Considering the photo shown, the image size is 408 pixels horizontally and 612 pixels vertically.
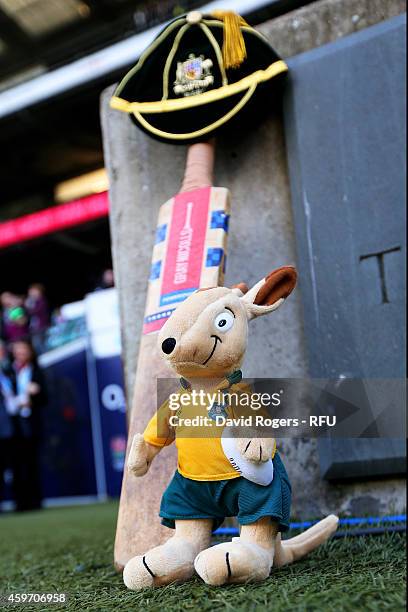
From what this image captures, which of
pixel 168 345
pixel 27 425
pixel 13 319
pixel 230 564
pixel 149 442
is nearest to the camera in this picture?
pixel 230 564

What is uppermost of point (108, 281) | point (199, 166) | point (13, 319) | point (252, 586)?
point (108, 281)

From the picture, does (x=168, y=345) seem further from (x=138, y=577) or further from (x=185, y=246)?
(x=185, y=246)

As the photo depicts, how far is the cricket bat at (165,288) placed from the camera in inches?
63.2

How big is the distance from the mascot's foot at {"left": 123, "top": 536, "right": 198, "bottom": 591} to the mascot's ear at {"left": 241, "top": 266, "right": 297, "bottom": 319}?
415mm

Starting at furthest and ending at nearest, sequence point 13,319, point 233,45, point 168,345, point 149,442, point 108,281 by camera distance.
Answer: point 108,281 < point 13,319 < point 233,45 < point 149,442 < point 168,345

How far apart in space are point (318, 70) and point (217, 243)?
1.80 ft

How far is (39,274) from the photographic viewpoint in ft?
24.4

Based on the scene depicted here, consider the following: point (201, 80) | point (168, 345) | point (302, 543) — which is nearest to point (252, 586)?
point (302, 543)

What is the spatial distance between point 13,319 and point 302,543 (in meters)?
4.57

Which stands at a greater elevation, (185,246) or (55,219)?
(55,219)

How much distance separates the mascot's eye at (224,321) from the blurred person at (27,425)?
3506 millimetres

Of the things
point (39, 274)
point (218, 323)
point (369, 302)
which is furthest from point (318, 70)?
point (39, 274)

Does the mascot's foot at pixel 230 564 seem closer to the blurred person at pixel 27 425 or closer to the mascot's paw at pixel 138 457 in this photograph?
the mascot's paw at pixel 138 457

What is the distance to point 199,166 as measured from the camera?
6.45 ft
